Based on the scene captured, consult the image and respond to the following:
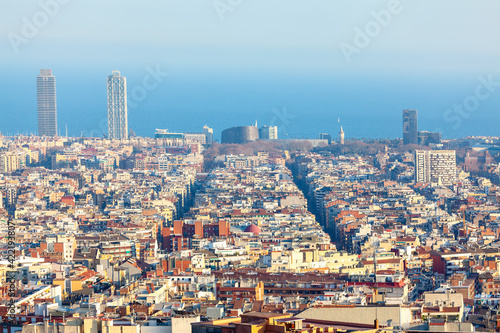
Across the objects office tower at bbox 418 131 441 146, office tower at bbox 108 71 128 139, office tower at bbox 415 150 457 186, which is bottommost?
office tower at bbox 415 150 457 186

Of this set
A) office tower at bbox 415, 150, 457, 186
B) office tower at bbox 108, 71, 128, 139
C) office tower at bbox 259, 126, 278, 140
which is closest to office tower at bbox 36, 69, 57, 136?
office tower at bbox 108, 71, 128, 139

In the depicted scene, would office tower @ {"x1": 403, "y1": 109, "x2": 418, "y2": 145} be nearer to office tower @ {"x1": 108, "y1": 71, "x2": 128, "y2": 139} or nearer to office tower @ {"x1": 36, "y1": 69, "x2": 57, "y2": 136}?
office tower @ {"x1": 108, "y1": 71, "x2": 128, "y2": 139}

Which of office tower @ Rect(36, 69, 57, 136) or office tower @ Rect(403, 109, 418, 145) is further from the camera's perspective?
office tower @ Rect(36, 69, 57, 136)

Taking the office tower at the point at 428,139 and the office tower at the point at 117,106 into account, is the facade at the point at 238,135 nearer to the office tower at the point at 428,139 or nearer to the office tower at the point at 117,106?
the office tower at the point at 428,139

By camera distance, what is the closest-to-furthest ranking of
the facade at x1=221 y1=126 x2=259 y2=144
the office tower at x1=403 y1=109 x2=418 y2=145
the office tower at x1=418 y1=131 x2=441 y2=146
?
the office tower at x1=418 y1=131 x2=441 y2=146 < the office tower at x1=403 y1=109 x2=418 y2=145 < the facade at x1=221 y1=126 x2=259 y2=144

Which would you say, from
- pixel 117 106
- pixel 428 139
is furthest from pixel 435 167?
pixel 117 106

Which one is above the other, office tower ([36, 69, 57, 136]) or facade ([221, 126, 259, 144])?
office tower ([36, 69, 57, 136])

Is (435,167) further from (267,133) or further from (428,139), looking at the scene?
(267,133)

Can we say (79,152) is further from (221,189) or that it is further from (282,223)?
(282,223)
